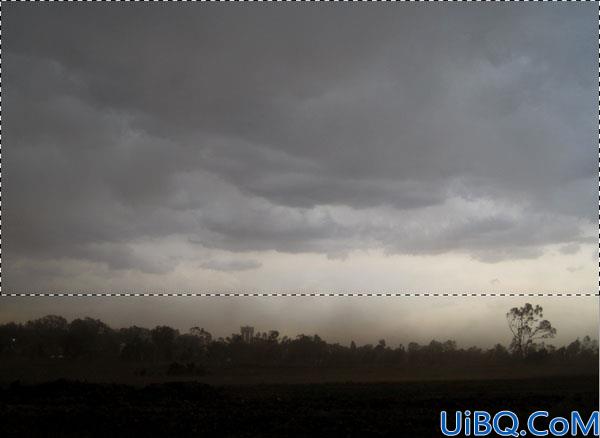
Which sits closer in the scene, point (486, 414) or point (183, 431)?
point (183, 431)

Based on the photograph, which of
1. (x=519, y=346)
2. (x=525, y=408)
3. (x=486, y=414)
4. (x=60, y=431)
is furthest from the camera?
(x=519, y=346)

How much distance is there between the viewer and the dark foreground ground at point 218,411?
26.2 meters

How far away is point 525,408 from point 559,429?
679cm

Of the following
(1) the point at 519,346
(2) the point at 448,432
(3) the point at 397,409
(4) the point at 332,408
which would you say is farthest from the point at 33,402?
(1) the point at 519,346

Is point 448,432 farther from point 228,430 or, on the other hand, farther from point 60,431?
point 60,431

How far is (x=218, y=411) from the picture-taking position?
31.7 m

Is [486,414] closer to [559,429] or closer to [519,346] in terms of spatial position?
[559,429]

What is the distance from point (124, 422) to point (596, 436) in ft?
72.1

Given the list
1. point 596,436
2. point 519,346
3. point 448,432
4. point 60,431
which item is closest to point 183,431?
point 60,431

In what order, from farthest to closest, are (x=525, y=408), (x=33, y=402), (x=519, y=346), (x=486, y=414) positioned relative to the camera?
1. (x=519, y=346)
2. (x=33, y=402)
3. (x=525, y=408)
4. (x=486, y=414)

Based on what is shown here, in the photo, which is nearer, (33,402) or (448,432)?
(448,432)

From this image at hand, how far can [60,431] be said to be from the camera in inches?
1045

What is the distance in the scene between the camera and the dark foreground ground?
2619 centimetres

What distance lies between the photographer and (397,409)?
32.9 m
